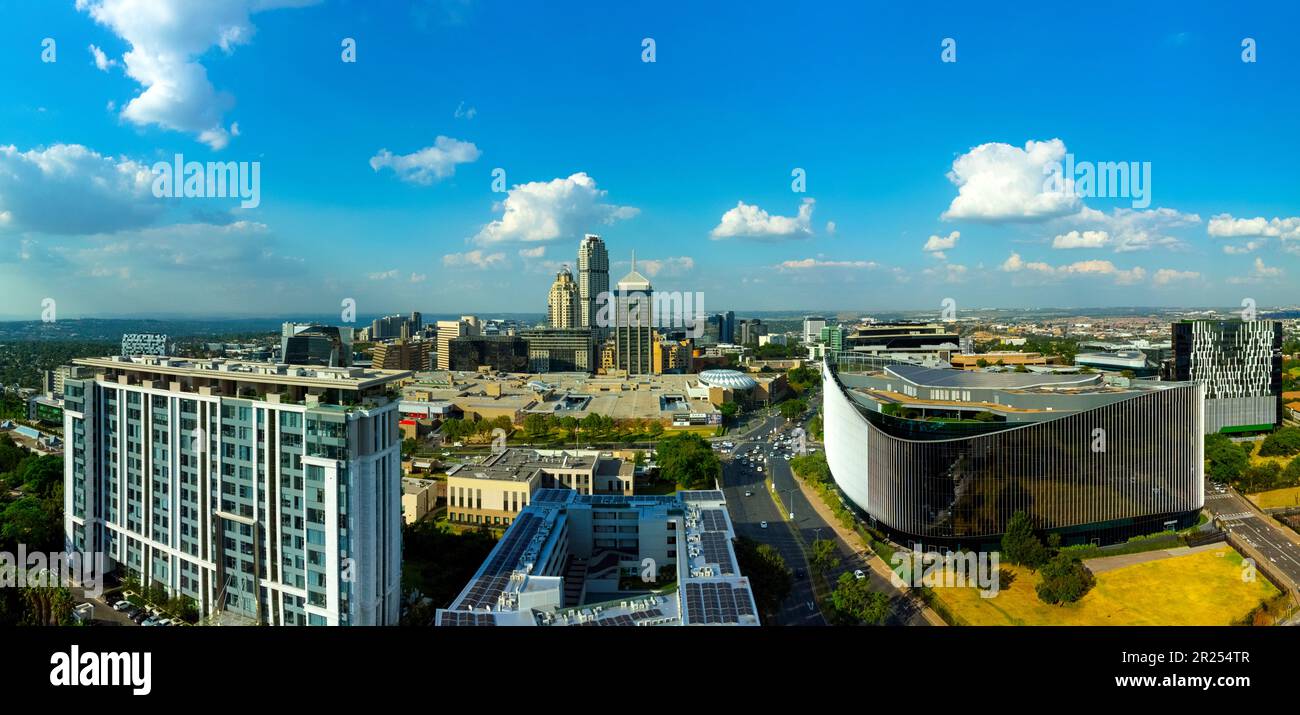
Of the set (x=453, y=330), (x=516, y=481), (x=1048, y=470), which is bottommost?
(x=516, y=481)

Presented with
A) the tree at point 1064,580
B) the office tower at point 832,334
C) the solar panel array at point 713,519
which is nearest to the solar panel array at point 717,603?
the solar panel array at point 713,519

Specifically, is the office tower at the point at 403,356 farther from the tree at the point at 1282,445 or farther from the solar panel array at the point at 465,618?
the tree at the point at 1282,445

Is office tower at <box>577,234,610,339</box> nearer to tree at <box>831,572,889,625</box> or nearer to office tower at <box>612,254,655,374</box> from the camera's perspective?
office tower at <box>612,254,655,374</box>

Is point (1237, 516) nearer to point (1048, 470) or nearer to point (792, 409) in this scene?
point (1048, 470)

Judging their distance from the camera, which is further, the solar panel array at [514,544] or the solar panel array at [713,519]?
the solar panel array at [713,519]

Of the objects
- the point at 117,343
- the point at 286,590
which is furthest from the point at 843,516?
the point at 117,343

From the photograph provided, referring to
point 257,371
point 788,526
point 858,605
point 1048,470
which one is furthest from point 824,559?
point 257,371

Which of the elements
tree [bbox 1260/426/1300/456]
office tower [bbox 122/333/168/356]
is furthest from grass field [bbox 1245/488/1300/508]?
office tower [bbox 122/333/168/356]
